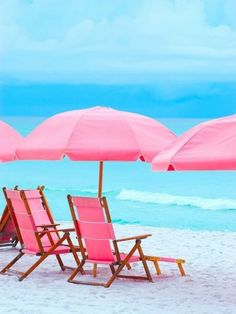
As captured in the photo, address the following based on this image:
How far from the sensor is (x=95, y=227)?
819 centimetres

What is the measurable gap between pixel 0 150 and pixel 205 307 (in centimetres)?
326

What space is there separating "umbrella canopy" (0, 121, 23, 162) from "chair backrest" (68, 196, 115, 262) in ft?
4.81

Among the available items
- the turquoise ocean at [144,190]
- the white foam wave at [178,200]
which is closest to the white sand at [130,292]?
the turquoise ocean at [144,190]

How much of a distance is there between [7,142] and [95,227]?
2.19 meters

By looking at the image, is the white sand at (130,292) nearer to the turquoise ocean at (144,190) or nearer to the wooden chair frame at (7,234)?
the wooden chair frame at (7,234)

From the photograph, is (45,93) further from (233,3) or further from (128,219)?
(128,219)

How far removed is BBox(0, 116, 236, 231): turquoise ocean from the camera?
33.6 meters

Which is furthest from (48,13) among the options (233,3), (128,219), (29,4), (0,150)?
(0,150)

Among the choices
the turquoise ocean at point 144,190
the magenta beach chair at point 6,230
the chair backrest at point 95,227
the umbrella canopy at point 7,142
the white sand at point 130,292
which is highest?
the umbrella canopy at point 7,142

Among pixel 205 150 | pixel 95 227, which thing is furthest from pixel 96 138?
pixel 205 150

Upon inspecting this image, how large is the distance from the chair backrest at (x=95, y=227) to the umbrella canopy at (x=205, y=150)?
1.37 meters

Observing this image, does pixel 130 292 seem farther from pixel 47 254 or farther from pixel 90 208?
pixel 47 254

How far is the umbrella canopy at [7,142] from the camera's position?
31.4ft

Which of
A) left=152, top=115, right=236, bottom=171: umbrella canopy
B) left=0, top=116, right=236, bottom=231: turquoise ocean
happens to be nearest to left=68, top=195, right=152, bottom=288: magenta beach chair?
left=152, top=115, right=236, bottom=171: umbrella canopy
